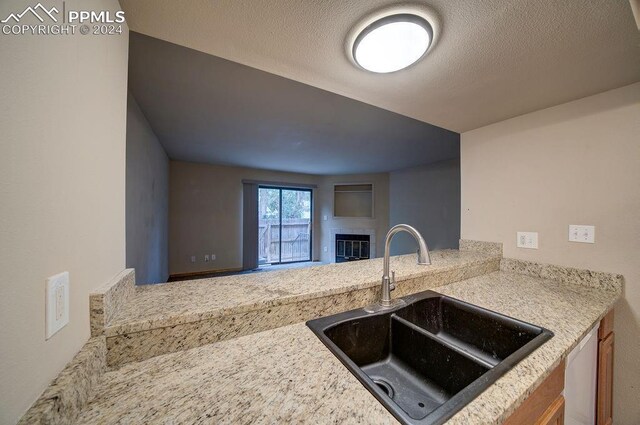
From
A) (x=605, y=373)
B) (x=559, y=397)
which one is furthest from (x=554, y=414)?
(x=605, y=373)

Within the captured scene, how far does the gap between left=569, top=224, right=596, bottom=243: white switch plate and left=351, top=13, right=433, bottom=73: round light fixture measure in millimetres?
1550

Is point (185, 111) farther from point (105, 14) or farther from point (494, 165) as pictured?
point (494, 165)

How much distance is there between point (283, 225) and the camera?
611cm

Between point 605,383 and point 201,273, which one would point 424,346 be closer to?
point 605,383

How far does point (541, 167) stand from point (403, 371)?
1749mm

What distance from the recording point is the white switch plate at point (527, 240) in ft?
5.37

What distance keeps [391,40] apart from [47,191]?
1.21 meters

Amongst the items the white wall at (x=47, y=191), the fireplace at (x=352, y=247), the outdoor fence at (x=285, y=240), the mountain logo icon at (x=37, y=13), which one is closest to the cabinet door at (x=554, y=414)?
the white wall at (x=47, y=191)

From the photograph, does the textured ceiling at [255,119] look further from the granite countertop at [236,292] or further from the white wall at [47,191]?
the granite countertop at [236,292]

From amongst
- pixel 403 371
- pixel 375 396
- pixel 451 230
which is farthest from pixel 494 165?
pixel 451 230

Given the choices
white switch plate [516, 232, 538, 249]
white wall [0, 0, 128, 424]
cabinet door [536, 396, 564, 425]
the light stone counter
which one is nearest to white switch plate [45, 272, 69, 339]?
white wall [0, 0, 128, 424]

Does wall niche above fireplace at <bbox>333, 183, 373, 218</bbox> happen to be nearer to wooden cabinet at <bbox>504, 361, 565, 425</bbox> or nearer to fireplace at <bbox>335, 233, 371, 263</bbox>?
fireplace at <bbox>335, 233, 371, 263</bbox>

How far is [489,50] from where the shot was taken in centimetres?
102

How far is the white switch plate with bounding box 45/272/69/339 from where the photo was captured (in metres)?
0.45
